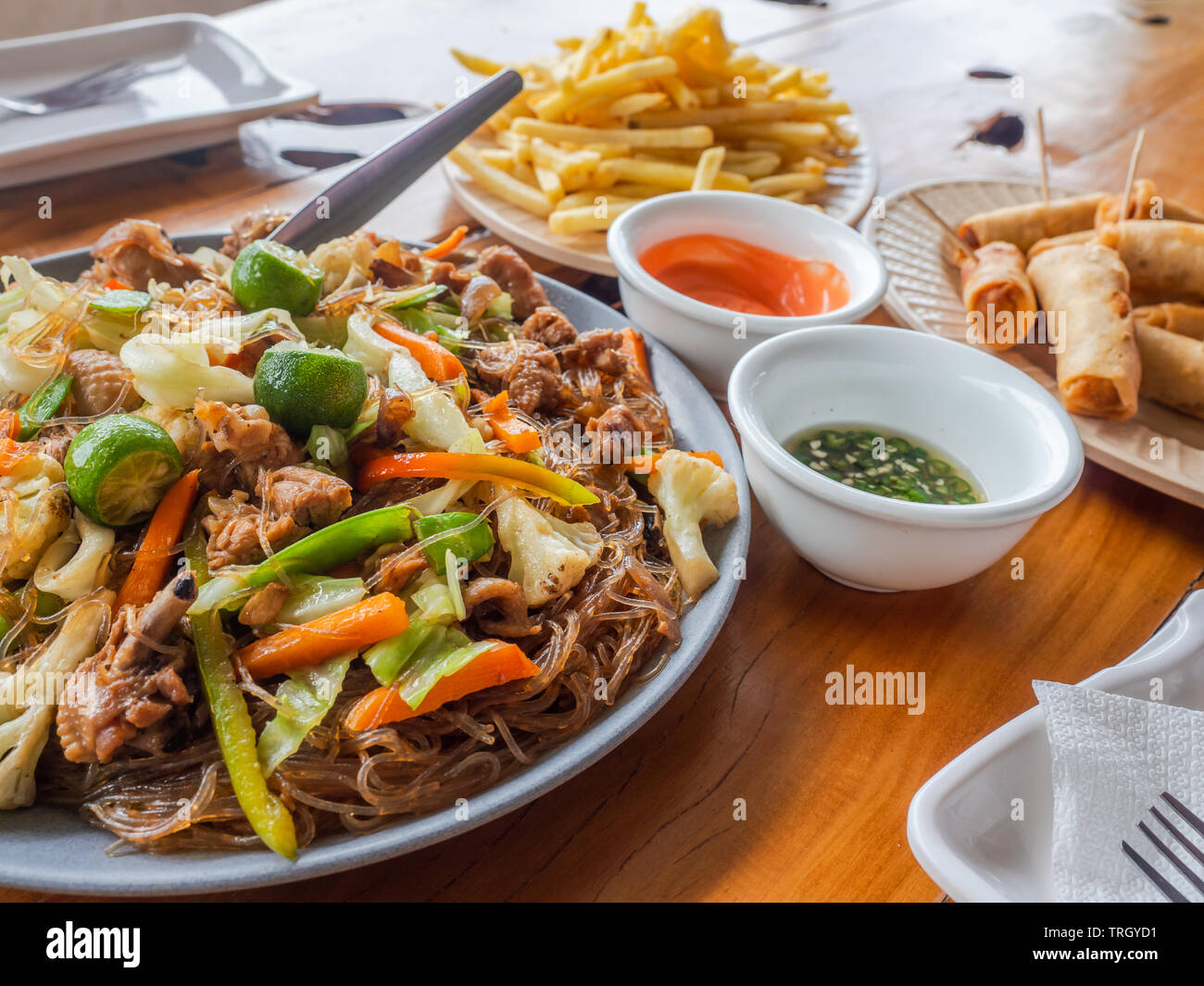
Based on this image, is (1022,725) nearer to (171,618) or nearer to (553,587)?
(553,587)

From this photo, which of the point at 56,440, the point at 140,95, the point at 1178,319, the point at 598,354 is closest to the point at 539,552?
the point at 598,354

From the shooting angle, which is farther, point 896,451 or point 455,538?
point 896,451

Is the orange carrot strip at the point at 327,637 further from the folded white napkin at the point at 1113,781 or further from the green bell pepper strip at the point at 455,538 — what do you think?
the folded white napkin at the point at 1113,781

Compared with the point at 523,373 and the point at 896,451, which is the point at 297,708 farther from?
the point at 896,451

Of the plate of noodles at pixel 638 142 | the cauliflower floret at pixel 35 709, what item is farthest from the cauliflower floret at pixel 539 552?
the plate of noodles at pixel 638 142

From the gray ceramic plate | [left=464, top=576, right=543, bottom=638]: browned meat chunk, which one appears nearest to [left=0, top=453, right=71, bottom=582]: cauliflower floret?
the gray ceramic plate

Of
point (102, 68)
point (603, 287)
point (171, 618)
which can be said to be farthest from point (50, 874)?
point (102, 68)
